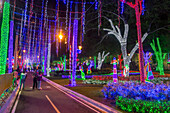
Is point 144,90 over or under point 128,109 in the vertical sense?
over

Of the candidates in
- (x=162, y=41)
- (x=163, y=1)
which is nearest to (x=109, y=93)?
(x=163, y=1)

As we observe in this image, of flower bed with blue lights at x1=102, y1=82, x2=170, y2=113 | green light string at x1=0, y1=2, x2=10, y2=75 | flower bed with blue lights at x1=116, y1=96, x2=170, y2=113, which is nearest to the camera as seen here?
flower bed with blue lights at x1=116, y1=96, x2=170, y2=113

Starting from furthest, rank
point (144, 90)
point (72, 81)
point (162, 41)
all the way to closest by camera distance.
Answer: point (162, 41) < point (72, 81) < point (144, 90)

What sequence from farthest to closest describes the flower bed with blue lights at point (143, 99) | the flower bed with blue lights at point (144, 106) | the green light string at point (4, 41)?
the green light string at point (4, 41)
the flower bed with blue lights at point (143, 99)
the flower bed with blue lights at point (144, 106)

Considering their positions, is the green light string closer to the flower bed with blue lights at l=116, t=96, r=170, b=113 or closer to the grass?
the grass

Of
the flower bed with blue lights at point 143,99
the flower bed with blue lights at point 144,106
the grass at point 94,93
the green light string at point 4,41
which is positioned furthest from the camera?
the green light string at point 4,41

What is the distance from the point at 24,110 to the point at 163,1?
22.2 meters

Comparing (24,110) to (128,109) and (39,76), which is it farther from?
(39,76)

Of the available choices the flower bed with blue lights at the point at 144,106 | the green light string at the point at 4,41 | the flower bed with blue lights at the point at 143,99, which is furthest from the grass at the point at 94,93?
the green light string at the point at 4,41

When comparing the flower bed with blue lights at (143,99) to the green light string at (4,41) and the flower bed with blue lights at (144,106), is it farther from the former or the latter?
the green light string at (4,41)

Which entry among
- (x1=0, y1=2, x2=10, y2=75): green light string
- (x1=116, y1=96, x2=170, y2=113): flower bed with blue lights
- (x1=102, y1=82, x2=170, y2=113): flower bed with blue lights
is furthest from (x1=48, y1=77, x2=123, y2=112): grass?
(x1=0, y1=2, x2=10, y2=75): green light string

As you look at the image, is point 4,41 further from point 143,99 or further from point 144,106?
point 144,106

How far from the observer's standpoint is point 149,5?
20.2 m

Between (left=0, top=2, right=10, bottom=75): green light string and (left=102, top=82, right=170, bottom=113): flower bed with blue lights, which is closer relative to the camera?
(left=102, top=82, right=170, bottom=113): flower bed with blue lights
